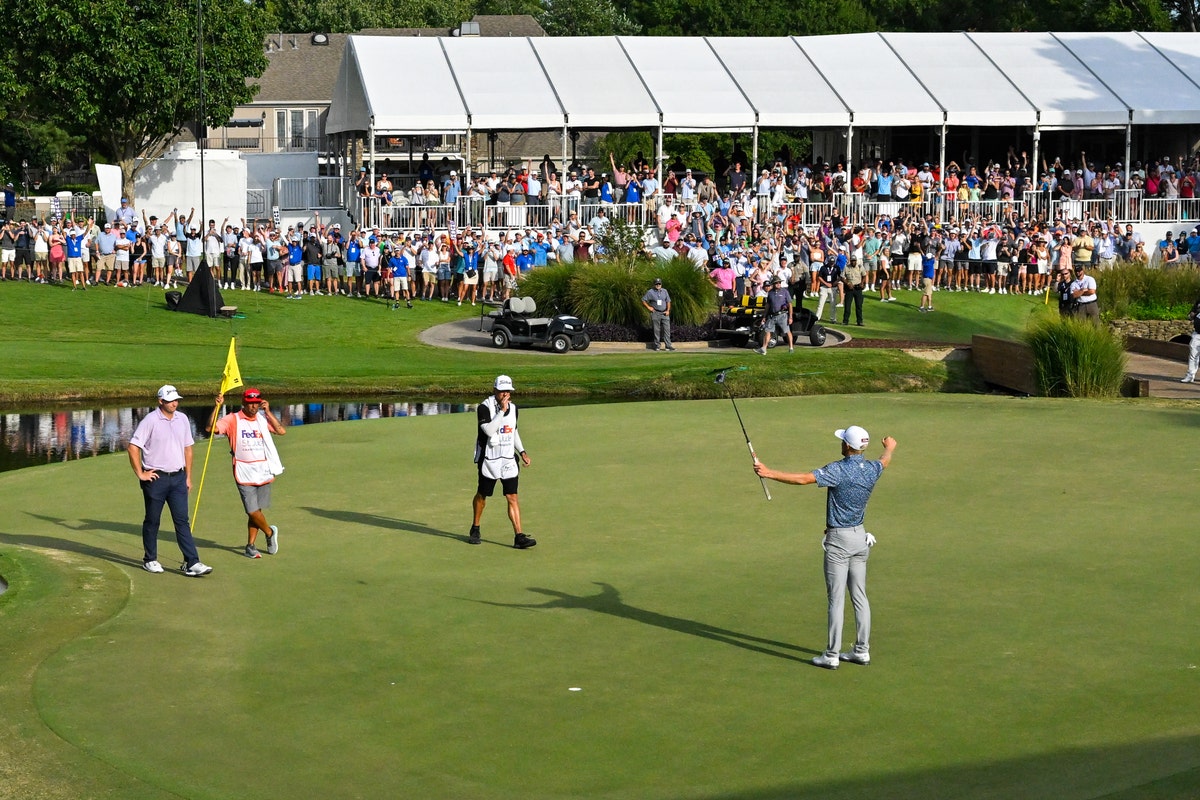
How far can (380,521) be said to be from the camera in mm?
17234

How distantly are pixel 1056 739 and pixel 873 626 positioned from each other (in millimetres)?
2757

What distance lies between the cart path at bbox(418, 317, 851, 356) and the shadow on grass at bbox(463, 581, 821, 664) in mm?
20220

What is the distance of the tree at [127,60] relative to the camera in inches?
2154

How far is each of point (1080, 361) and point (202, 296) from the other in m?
21.1

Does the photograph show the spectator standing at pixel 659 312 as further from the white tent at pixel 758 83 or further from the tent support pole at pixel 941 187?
the tent support pole at pixel 941 187

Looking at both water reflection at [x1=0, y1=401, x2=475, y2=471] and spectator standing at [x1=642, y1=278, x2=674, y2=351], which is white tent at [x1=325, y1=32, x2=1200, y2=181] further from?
water reflection at [x1=0, y1=401, x2=475, y2=471]

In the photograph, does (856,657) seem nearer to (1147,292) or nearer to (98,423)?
(98,423)

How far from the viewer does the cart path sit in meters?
34.7

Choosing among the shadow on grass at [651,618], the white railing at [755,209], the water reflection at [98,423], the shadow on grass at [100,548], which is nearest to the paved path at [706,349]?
the water reflection at [98,423]

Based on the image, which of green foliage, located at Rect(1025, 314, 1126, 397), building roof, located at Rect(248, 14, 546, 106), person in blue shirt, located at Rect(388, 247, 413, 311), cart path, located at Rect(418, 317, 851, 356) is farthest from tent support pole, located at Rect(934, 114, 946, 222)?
building roof, located at Rect(248, 14, 546, 106)

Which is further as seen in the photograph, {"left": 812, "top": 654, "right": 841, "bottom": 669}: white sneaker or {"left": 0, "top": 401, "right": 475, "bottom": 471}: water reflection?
{"left": 0, "top": 401, "right": 475, "bottom": 471}: water reflection

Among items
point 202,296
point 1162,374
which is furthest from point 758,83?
point 1162,374

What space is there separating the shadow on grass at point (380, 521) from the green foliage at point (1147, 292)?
72.7ft

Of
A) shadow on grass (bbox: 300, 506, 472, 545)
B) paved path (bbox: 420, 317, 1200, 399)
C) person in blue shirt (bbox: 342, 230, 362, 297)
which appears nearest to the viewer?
shadow on grass (bbox: 300, 506, 472, 545)
